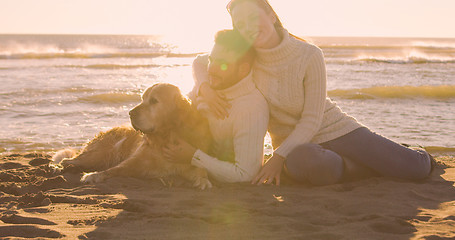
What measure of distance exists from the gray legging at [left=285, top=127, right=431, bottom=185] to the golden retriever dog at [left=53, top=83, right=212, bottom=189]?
3.00ft

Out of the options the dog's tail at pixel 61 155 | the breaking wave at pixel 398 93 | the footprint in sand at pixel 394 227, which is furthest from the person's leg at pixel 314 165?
the breaking wave at pixel 398 93

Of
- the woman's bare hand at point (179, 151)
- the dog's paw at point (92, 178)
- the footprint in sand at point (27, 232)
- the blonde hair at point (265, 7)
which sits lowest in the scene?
the dog's paw at point (92, 178)

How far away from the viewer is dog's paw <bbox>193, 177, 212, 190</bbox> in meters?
4.14

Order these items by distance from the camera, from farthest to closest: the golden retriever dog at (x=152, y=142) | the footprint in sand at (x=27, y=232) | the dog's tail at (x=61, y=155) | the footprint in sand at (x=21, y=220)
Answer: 1. the dog's tail at (x=61, y=155)
2. the golden retriever dog at (x=152, y=142)
3. the footprint in sand at (x=21, y=220)
4. the footprint in sand at (x=27, y=232)

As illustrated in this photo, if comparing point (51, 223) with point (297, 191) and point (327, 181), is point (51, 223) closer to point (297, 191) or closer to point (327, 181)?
point (297, 191)

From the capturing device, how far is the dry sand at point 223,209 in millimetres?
2883

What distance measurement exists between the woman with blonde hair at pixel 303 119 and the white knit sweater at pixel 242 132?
0.35 ft

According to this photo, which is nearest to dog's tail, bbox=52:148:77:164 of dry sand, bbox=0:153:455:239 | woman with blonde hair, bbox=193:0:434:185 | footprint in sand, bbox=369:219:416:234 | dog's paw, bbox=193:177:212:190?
dry sand, bbox=0:153:455:239

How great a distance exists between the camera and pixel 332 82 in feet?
57.5

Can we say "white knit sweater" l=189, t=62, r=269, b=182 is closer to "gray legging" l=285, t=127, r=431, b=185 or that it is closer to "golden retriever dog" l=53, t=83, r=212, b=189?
"golden retriever dog" l=53, t=83, r=212, b=189

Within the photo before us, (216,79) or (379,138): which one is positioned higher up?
(216,79)

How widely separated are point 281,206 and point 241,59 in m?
1.33

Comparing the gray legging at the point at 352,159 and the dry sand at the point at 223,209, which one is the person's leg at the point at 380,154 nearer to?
the gray legging at the point at 352,159

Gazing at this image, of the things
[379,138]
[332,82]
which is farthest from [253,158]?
[332,82]
